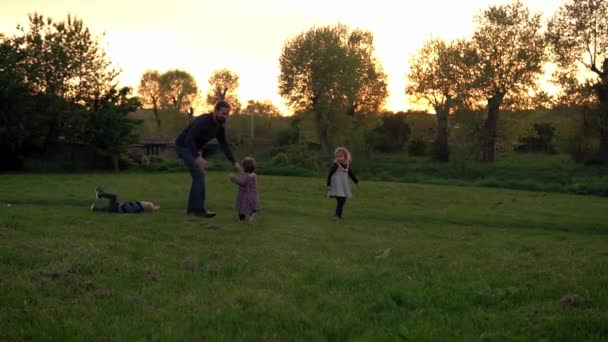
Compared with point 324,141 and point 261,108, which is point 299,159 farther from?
point 261,108

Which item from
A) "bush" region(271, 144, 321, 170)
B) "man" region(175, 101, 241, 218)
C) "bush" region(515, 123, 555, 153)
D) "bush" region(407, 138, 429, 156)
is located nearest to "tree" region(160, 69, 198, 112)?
"bush" region(407, 138, 429, 156)

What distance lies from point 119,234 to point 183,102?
8658cm

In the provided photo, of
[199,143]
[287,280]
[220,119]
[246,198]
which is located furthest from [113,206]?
[287,280]

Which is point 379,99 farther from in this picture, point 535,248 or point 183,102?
point 535,248

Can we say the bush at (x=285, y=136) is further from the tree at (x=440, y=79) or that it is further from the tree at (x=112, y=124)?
the tree at (x=112, y=124)

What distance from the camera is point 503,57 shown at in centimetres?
5009

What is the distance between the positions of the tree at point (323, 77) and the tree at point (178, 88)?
36.8 meters

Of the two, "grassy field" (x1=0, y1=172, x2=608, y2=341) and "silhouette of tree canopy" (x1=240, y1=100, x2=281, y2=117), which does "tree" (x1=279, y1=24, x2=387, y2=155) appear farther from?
"grassy field" (x1=0, y1=172, x2=608, y2=341)

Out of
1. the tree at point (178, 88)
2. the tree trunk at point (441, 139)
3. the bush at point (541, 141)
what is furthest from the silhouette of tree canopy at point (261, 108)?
the bush at point (541, 141)

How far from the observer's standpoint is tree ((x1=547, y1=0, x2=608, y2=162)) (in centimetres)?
4272

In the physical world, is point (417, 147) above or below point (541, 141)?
below

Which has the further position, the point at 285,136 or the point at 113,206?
the point at 285,136

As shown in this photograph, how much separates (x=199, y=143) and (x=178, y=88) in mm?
83533

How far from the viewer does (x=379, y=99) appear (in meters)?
67.0
